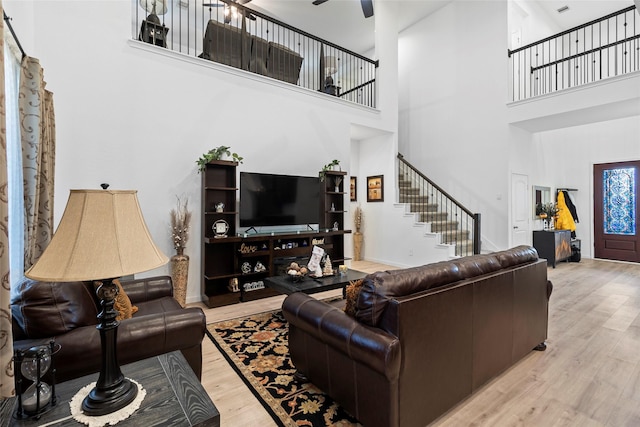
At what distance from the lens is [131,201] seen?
1106 mm

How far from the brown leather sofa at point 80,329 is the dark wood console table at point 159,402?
345 mm

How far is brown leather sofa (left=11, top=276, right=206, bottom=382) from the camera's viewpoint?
1574 mm

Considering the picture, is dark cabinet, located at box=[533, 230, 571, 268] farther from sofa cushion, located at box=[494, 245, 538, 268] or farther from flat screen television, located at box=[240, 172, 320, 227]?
flat screen television, located at box=[240, 172, 320, 227]

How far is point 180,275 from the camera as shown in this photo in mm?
4020

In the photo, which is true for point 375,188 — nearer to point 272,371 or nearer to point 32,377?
point 272,371

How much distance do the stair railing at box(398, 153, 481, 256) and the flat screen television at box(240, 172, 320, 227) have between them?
2856 mm

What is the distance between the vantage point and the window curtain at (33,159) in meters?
2.44

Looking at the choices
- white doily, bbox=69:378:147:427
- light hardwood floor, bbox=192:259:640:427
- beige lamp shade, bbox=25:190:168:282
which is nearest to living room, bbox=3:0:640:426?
light hardwood floor, bbox=192:259:640:427

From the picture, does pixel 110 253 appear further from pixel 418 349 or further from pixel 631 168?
pixel 631 168

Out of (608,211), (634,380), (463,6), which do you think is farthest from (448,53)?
(634,380)

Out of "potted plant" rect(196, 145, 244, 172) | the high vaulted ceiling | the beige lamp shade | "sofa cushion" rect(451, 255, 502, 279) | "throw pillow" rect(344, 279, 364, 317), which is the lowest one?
"throw pillow" rect(344, 279, 364, 317)

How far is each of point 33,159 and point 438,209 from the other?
7.08 meters

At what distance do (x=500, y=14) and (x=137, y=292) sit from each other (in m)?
8.17

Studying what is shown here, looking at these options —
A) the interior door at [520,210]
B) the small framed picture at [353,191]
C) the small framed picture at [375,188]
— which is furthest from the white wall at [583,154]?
the small framed picture at [353,191]
